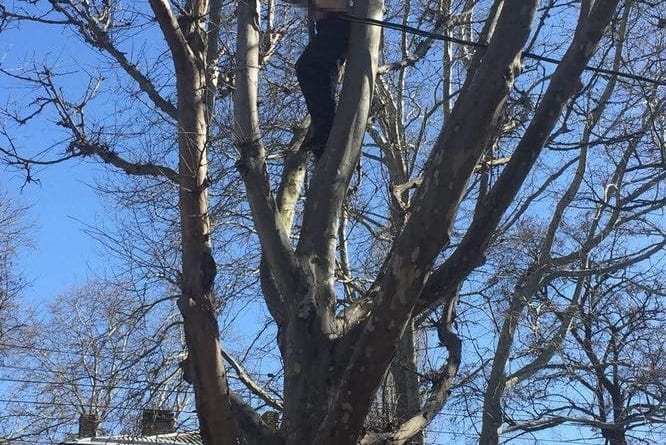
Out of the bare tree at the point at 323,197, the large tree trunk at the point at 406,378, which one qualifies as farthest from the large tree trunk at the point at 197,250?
the large tree trunk at the point at 406,378

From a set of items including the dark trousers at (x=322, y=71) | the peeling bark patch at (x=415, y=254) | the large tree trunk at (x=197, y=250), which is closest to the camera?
the peeling bark patch at (x=415, y=254)

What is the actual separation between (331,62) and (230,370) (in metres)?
3.03

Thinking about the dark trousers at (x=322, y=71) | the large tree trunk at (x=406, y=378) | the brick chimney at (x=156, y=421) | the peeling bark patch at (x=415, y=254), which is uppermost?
the dark trousers at (x=322, y=71)

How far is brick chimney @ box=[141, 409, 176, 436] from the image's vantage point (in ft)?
20.9

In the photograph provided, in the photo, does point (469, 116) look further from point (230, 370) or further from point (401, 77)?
point (401, 77)

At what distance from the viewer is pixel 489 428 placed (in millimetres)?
10617

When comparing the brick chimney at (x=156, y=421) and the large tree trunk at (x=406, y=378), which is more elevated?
the large tree trunk at (x=406, y=378)

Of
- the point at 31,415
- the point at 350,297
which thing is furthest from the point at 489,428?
the point at 31,415

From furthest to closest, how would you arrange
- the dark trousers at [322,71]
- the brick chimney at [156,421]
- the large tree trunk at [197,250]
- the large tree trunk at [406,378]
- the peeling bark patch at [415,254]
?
the large tree trunk at [406,378]
the brick chimney at [156,421]
the dark trousers at [322,71]
the large tree trunk at [197,250]
the peeling bark patch at [415,254]

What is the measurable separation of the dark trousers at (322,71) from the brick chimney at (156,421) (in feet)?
7.67

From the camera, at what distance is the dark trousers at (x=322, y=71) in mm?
5863

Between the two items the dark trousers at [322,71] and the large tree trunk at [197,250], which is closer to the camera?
the large tree trunk at [197,250]

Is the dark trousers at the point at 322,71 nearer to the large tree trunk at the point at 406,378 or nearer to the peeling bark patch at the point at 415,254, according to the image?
the peeling bark patch at the point at 415,254

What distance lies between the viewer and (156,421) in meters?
6.69
